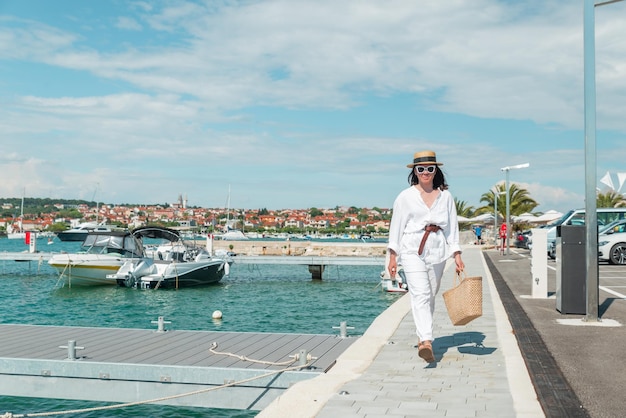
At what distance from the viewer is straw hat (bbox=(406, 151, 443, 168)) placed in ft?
23.3

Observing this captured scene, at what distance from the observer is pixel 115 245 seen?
35.8 metres

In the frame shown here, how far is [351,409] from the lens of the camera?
5371 millimetres

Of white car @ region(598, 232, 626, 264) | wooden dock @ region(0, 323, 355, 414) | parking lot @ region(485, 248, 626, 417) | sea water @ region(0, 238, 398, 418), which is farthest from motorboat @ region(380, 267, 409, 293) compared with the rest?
wooden dock @ region(0, 323, 355, 414)

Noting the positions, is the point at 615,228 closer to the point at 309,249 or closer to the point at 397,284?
the point at 397,284

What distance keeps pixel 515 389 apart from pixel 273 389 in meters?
3.16

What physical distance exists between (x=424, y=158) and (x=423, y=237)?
870 mm

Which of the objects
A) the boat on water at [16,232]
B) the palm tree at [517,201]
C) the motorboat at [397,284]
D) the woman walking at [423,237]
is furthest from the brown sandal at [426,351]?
the boat on water at [16,232]

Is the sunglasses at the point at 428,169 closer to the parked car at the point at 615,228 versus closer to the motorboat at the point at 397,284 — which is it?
the parked car at the point at 615,228

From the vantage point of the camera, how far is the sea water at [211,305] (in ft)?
70.5

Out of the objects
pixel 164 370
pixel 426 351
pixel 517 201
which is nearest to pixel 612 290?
pixel 426 351

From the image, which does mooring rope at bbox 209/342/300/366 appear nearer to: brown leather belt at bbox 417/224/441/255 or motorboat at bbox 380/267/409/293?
brown leather belt at bbox 417/224/441/255

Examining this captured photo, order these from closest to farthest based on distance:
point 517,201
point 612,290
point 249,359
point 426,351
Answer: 1. point 426,351
2. point 249,359
3. point 612,290
4. point 517,201

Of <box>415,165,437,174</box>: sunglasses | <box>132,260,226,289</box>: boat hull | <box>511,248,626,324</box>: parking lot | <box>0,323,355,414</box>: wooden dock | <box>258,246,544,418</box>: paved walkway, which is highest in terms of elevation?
<box>415,165,437,174</box>: sunglasses

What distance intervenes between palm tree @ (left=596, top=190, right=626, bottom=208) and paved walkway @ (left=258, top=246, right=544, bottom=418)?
60.4 metres
